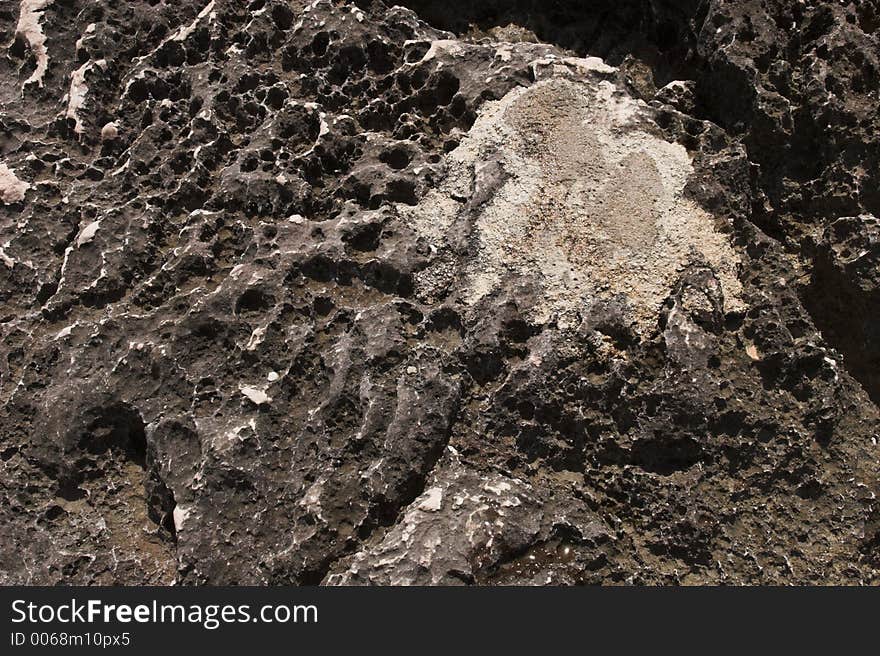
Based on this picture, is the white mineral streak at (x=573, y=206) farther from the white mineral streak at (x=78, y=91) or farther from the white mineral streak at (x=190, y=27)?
the white mineral streak at (x=78, y=91)

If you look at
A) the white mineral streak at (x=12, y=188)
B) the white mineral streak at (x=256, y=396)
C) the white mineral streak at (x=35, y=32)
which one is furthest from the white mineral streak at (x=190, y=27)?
the white mineral streak at (x=256, y=396)

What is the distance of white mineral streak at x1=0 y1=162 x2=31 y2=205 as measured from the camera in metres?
3.18

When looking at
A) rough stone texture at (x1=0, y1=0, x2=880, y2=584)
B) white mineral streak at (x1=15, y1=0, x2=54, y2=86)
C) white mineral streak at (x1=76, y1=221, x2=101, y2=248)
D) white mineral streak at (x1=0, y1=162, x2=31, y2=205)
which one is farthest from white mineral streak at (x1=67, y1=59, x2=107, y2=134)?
white mineral streak at (x1=76, y1=221, x2=101, y2=248)

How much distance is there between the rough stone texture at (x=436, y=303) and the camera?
271cm

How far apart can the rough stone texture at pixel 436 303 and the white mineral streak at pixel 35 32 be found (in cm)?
4

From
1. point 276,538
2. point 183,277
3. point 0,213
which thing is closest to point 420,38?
point 183,277

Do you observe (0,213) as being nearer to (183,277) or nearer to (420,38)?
(183,277)

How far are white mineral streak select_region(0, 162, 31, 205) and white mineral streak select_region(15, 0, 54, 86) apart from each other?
48cm

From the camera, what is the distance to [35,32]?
3.47 meters

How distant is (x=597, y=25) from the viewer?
11.7ft

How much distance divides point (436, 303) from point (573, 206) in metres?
0.60

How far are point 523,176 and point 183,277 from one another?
1.25 meters

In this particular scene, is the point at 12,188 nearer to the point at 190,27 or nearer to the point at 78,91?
the point at 78,91

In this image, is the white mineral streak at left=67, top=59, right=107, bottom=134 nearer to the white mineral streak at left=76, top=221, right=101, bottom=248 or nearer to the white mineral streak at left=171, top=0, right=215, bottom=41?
the white mineral streak at left=171, top=0, right=215, bottom=41
